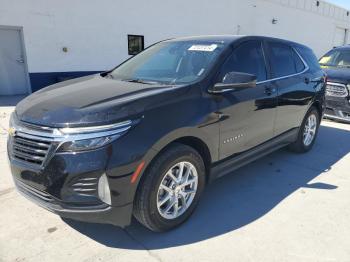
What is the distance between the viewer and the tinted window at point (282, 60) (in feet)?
14.0

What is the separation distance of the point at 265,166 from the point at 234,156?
1.33 m

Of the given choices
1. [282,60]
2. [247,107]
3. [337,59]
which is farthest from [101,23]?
[247,107]

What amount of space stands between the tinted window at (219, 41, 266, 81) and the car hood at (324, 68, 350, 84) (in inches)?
160

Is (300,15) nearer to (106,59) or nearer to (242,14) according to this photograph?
(242,14)

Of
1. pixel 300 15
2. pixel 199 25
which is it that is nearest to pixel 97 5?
pixel 199 25

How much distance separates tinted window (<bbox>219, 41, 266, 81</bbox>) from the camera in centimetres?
350

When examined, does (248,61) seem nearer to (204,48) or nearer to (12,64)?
(204,48)

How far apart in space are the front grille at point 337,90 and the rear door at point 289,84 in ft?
8.47

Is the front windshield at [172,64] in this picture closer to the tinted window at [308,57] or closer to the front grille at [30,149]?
the front grille at [30,149]

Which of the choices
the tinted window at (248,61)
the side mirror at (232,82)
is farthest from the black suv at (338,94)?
the side mirror at (232,82)

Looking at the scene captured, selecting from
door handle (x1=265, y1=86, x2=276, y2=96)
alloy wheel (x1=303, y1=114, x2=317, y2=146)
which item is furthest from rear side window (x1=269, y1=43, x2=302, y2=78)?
alloy wheel (x1=303, y1=114, x2=317, y2=146)

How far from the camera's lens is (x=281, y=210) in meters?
3.51

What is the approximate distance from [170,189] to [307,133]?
3302 millimetres

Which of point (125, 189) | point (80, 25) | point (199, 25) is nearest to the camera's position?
point (125, 189)
